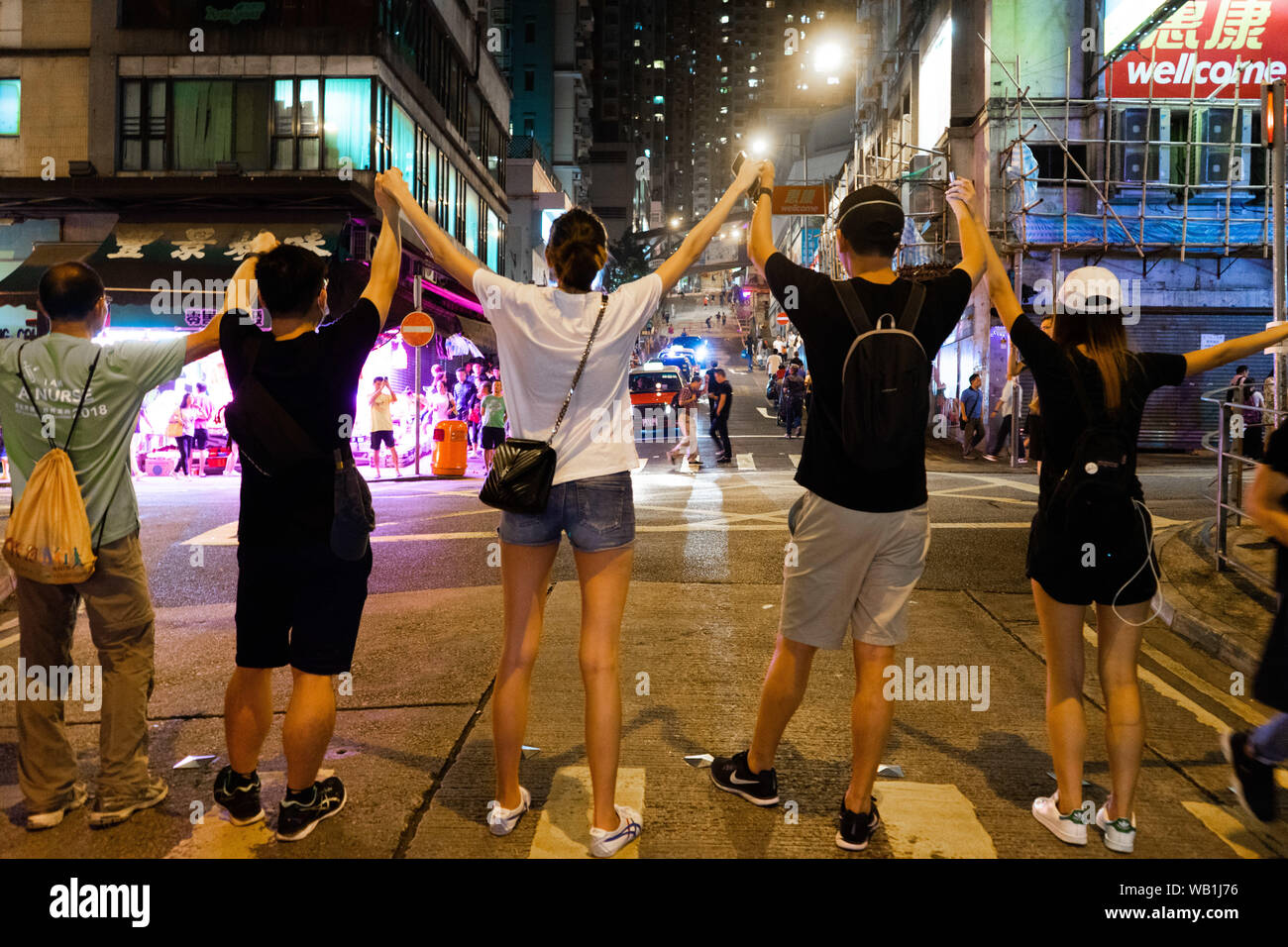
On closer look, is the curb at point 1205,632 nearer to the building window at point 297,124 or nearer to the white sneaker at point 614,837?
the white sneaker at point 614,837

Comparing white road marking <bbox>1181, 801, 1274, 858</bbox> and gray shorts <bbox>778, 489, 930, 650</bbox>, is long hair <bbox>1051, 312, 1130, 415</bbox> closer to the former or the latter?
gray shorts <bbox>778, 489, 930, 650</bbox>

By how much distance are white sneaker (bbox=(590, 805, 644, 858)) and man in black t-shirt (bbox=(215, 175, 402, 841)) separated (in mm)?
992

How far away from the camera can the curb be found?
5574mm

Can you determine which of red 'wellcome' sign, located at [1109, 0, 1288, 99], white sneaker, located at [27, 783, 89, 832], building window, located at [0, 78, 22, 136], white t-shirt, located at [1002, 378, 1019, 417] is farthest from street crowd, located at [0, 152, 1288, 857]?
building window, located at [0, 78, 22, 136]

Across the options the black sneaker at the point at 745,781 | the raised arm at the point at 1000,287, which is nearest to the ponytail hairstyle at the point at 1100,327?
the raised arm at the point at 1000,287

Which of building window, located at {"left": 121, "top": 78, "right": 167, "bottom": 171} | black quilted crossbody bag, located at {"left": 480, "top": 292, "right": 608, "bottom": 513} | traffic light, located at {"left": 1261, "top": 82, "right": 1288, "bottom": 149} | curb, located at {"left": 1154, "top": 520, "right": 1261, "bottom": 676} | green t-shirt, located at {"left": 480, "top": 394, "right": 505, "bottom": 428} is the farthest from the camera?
building window, located at {"left": 121, "top": 78, "right": 167, "bottom": 171}

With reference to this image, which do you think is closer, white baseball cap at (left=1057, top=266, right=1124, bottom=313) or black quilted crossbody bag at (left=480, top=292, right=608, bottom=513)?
black quilted crossbody bag at (left=480, top=292, right=608, bottom=513)

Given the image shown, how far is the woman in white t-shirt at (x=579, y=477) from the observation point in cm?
315

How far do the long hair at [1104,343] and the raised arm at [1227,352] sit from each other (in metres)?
0.24

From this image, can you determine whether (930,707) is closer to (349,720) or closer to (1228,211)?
(349,720)

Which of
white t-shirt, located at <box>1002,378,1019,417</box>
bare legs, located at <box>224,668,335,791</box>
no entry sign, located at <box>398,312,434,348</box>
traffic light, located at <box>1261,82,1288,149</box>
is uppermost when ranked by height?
traffic light, located at <box>1261,82,1288,149</box>

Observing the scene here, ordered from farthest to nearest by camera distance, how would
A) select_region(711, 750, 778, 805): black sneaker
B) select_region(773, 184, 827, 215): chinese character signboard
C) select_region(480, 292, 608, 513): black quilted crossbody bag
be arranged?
select_region(773, 184, 827, 215): chinese character signboard
select_region(711, 750, 778, 805): black sneaker
select_region(480, 292, 608, 513): black quilted crossbody bag

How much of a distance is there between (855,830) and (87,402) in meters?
3.10
